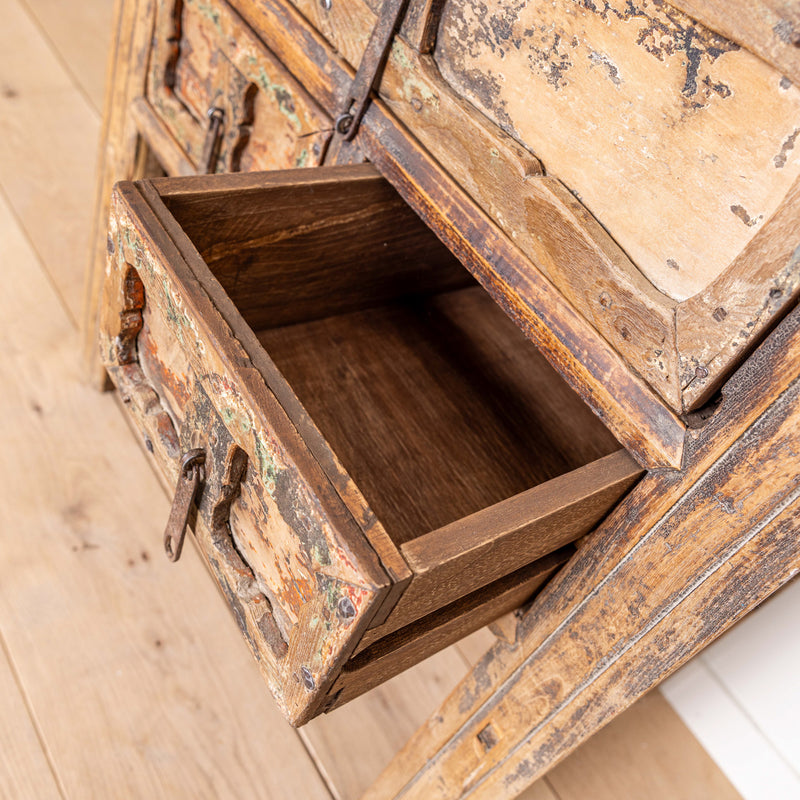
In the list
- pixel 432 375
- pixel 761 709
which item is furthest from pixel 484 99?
pixel 761 709

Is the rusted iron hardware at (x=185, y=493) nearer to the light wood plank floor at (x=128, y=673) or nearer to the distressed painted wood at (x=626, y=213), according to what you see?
the distressed painted wood at (x=626, y=213)

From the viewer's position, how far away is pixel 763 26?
1.37 feet

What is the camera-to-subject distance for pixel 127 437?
4.27ft

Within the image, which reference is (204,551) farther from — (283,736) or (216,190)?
(283,736)

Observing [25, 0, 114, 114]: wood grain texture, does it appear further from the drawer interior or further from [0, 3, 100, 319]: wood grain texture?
the drawer interior

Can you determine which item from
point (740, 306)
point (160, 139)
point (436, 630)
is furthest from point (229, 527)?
point (160, 139)

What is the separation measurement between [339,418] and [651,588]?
13.1 inches

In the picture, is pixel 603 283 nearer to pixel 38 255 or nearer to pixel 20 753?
pixel 20 753

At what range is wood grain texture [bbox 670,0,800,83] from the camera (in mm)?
407

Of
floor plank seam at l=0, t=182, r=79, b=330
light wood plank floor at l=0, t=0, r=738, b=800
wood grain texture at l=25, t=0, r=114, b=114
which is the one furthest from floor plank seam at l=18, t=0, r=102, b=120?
light wood plank floor at l=0, t=0, r=738, b=800

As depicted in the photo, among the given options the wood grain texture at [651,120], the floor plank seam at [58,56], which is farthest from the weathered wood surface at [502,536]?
the floor plank seam at [58,56]

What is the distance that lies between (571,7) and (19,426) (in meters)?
1.07

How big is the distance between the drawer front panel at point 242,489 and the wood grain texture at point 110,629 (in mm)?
499

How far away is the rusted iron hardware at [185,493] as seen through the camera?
1.91 ft
